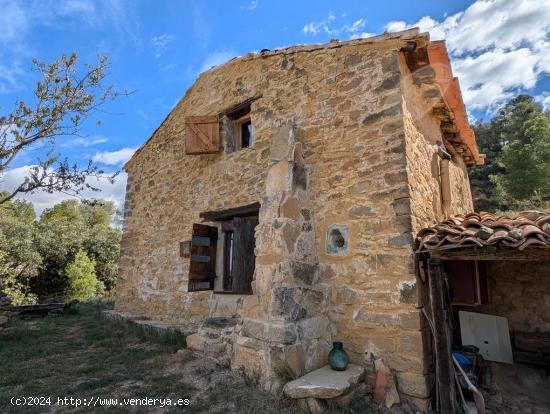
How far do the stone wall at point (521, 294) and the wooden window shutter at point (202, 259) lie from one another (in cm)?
468

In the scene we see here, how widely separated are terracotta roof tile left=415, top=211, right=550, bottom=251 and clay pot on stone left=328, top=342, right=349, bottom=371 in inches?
60.4

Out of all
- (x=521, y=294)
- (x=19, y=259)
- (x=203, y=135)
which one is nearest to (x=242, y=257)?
(x=203, y=135)

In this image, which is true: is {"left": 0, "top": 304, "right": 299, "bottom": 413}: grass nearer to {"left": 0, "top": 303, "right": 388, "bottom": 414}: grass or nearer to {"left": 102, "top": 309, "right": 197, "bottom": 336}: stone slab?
{"left": 0, "top": 303, "right": 388, "bottom": 414}: grass

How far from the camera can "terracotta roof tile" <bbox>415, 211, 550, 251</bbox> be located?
301 cm

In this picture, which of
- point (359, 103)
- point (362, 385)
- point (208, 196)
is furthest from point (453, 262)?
point (208, 196)

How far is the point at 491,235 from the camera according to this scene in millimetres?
3186

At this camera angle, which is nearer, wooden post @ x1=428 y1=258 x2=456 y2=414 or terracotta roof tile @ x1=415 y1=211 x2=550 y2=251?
terracotta roof tile @ x1=415 y1=211 x2=550 y2=251

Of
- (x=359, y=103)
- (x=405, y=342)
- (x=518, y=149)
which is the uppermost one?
(x=518, y=149)

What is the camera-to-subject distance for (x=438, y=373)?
350 centimetres

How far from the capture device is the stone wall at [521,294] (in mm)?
5188

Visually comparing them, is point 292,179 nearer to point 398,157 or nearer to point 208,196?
point 398,157

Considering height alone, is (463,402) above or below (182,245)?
below

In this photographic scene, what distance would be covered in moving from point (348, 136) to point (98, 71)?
519 centimetres

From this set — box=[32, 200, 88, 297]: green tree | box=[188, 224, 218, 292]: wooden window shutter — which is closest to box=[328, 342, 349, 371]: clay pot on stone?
box=[188, 224, 218, 292]: wooden window shutter
